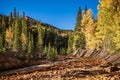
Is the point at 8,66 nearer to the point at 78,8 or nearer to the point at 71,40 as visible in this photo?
the point at 71,40

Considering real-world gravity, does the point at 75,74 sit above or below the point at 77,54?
below

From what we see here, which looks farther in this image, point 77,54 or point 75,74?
point 77,54

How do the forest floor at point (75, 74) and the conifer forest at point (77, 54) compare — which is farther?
the conifer forest at point (77, 54)

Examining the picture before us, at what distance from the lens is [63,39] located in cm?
18562

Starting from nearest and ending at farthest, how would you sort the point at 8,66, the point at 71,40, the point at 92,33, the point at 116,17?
1. the point at 116,17
2. the point at 8,66
3. the point at 92,33
4. the point at 71,40

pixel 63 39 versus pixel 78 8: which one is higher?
pixel 78 8

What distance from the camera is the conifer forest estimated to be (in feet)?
74.7

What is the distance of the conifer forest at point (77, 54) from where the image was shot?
22767 millimetres

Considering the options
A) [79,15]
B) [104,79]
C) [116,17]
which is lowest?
[104,79]

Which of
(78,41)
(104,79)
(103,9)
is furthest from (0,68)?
(78,41)

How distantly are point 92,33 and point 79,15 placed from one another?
54925mm

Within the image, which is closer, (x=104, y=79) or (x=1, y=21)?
(x=104, y=79)

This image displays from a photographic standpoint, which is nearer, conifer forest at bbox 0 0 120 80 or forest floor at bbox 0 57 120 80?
forest floor at bbox 0 57 120 80

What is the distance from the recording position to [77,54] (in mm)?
73188
